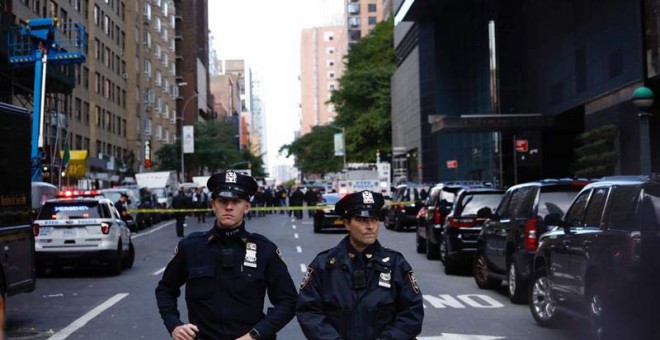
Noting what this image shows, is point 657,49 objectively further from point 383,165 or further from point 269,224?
point 383,165

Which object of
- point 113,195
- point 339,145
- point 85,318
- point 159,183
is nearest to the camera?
point 85,318

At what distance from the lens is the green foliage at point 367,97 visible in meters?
81.5

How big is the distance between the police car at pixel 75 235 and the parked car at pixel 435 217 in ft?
23.4

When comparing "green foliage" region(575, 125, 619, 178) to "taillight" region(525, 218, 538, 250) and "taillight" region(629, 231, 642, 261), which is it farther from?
"taillight" region(629, 231, 642, 261)

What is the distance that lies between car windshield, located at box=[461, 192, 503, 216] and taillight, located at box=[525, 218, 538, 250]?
180 inches

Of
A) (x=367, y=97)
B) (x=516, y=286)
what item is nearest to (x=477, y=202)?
(x=516, y=286)

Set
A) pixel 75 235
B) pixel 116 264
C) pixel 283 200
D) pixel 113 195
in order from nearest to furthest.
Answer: pixel 75 235, pixel 116 264, pixel 113 195, pixel 283 200

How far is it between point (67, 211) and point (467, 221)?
8.25 metres

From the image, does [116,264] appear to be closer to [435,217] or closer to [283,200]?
[435,217]

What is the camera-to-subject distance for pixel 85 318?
460 inches

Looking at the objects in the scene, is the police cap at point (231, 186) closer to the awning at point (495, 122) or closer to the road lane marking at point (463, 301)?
the road lane marking at point (463, 301)

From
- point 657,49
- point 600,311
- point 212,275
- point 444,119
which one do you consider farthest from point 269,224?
point 212,275

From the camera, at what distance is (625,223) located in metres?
7.98

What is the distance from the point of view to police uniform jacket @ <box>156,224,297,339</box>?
4.39 meters
